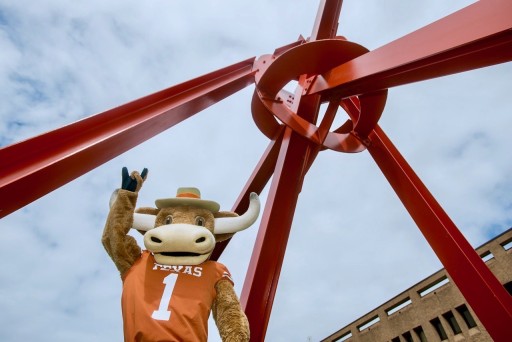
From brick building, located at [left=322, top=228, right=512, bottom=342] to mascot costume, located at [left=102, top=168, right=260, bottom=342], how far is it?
14.8 meters

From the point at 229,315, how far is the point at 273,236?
1305 millimetres

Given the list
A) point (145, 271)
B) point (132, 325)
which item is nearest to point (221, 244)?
point (145, 271)

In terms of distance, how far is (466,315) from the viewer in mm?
14086

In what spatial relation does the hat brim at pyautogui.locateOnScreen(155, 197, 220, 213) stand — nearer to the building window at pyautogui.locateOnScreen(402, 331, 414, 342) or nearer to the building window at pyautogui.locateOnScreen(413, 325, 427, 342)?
the building window at pyautogui.locateOnScreen(413, 325, 427, 342)

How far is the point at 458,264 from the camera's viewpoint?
11.2 ft

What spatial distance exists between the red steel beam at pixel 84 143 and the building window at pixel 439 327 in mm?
16143

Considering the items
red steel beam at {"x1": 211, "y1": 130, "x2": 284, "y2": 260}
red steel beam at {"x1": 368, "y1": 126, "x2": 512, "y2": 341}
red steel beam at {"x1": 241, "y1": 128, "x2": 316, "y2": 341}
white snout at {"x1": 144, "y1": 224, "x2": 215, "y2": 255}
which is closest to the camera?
white snout at {"x1": 144, "y1": 224, "x2": 215, "y2": 255}

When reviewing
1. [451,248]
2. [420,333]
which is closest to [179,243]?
[451,248]

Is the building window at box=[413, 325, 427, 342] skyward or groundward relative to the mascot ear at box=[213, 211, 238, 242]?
skyward

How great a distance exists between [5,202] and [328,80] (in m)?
2.77

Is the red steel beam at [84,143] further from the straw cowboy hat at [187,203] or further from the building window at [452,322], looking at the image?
the building window at [452,322]

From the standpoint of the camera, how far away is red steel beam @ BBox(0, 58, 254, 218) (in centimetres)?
166

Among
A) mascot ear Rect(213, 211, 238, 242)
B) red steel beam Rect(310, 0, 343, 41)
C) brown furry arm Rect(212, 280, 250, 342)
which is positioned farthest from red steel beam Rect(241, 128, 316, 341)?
red steel beam Rect(310, 0, 343, 41)

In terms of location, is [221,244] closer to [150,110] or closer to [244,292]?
[244,292]
